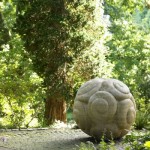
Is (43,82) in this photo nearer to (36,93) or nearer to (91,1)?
(36,93)

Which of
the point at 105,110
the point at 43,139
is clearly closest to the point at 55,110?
the point at 43,139

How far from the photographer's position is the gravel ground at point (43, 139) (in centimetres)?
813

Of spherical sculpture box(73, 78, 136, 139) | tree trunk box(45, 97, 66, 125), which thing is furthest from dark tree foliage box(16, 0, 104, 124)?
spherical sculpture box(73, 78, 136, 139)

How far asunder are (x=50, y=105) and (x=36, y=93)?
137cm

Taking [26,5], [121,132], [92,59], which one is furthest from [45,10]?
[121,132]

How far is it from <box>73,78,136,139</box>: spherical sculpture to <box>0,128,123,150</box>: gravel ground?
35 centimetres

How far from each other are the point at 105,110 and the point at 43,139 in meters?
1.86

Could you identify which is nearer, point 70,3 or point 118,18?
point 70,3

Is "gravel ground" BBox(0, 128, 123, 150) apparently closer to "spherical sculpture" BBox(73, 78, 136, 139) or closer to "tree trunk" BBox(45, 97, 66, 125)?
"spherical sculpture" BBox(73, 78, 136, 139)

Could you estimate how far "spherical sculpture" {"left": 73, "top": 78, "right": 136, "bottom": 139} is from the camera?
8.33m

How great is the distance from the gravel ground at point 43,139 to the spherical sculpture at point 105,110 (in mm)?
347

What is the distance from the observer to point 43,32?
14.1 m

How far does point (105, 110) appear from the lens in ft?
27.2

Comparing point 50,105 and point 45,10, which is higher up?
point 45,10
